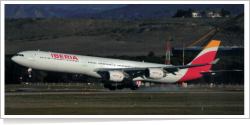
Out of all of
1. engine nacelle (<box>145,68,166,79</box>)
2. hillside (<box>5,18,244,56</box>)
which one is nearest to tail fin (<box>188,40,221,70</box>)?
engine nacelle (<box>145,68,166,79</box>)

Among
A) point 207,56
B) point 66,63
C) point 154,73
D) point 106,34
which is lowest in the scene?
point 154,73

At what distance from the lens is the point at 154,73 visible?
53.1m

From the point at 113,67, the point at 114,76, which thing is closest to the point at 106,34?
the point at 113,67

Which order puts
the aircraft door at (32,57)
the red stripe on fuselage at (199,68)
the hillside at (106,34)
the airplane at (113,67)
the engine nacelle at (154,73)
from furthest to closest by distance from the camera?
1. the hillside at (106,34)
2. the red stripe on fuselage at (199,68)
3. the engine nacelle at (154,73)
4. the airplane at (113,67)
5. the aircraft door at (32,57)

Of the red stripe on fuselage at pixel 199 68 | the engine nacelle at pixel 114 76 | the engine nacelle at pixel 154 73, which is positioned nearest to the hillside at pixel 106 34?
the red stripe on fuselage at pixel 199 68

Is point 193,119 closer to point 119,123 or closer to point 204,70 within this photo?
point 119,123

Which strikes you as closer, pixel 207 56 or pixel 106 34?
pixel 207 56

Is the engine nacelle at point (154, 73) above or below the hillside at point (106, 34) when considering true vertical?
below

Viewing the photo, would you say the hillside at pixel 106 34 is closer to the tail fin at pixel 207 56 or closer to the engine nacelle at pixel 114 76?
the tail fin at pixel 207 56

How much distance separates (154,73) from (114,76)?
5.97 metres

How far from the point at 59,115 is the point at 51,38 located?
413 ft

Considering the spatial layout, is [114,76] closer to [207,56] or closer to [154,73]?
[154,73]

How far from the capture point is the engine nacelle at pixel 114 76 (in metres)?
51.0

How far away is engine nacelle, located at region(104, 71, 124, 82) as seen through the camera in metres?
51.0
